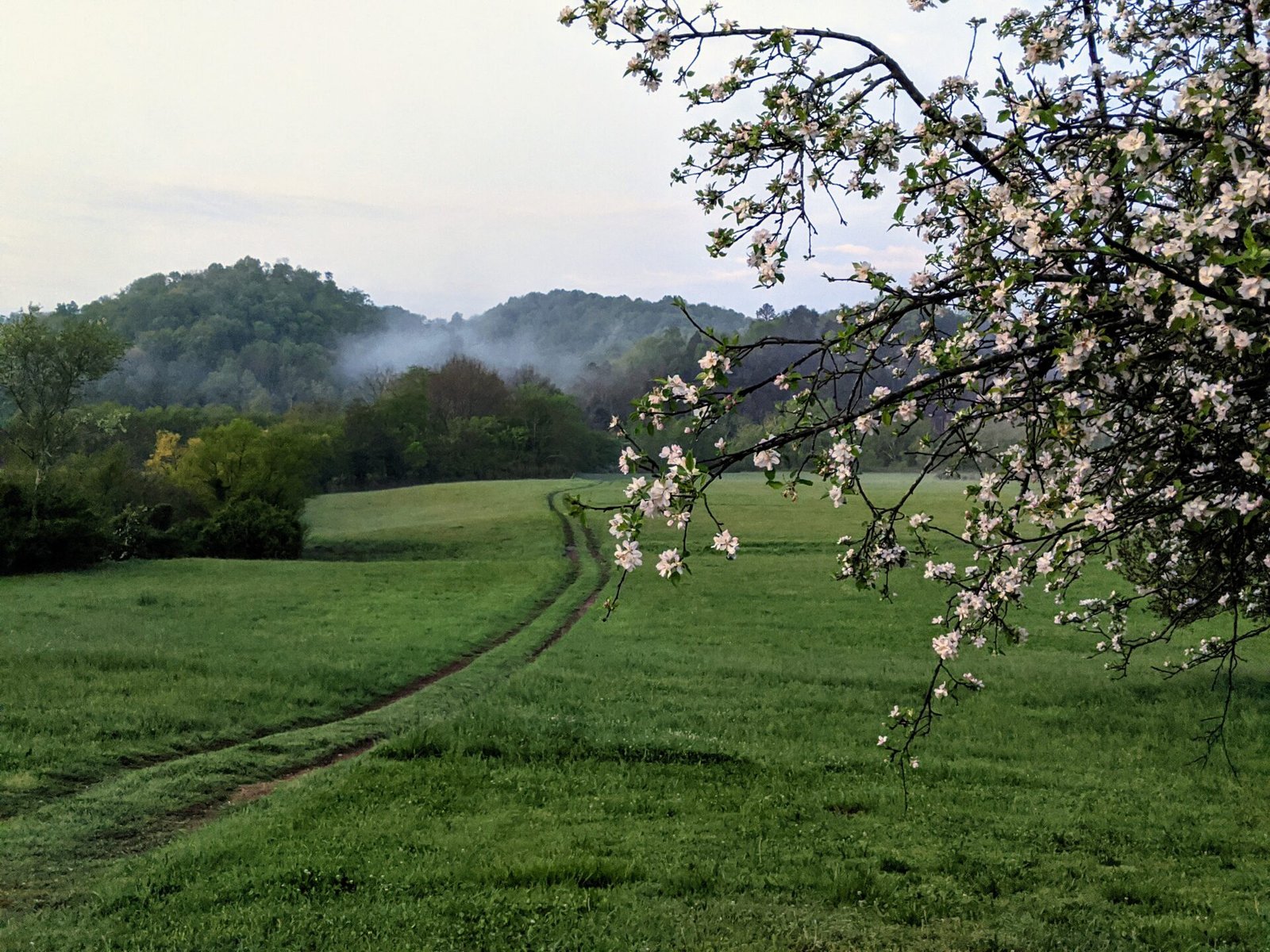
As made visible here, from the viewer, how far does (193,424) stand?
313 feet

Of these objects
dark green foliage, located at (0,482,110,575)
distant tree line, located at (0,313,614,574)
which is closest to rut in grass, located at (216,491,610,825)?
distant tree line, located at (0,313,614,574)

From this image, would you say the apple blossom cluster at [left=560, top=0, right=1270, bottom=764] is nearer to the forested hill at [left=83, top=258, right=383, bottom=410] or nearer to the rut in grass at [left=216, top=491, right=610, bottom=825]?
the rut in grass at [left=216, top=491, right=610, bottom=825]

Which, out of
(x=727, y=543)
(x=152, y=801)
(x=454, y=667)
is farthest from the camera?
(x=454, y=667)

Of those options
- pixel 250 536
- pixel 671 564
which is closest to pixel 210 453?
pixel 250 536

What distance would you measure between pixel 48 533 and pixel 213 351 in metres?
150

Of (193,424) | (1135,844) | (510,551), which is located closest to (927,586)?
(510,551)

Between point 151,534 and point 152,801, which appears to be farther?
point 151,534

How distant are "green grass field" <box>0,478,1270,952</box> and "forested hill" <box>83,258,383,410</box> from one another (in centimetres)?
12781

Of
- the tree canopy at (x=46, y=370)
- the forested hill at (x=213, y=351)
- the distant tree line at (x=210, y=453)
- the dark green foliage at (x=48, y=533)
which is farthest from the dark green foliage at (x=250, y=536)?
the forested hill at (x=213, y=351)

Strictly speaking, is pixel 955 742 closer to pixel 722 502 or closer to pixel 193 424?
pixel 722 502

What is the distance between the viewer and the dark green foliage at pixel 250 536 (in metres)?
49.8

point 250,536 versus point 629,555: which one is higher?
point 629,555

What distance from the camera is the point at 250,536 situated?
1971 inches

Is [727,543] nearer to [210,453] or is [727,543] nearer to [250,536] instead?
[250,536]
